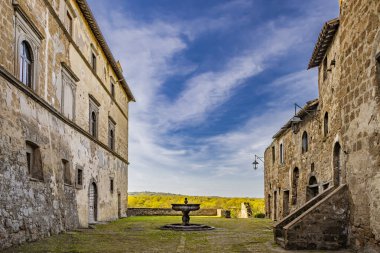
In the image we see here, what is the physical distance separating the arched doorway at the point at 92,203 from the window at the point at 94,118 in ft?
8.77

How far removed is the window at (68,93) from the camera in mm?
16156

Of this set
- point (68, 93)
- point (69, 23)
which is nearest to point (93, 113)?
point (68, 93)

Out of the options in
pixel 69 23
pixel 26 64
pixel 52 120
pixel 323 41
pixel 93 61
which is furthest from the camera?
pixel 93 61

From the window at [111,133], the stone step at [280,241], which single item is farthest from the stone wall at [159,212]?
the stone step at [280,241]

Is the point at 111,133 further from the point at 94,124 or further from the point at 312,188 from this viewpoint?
the point at 312,188

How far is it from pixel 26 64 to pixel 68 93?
415 cm

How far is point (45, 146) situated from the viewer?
13672 mm

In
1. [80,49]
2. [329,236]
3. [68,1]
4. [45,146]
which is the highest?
[68,1]

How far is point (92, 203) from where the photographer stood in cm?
2058

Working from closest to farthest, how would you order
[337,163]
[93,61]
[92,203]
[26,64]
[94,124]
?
[26,64]
[337,163]
[92,203]
[93,61]
[94,124]

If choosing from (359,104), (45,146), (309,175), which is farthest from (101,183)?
(359,104)

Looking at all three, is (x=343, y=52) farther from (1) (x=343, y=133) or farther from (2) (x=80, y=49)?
(2) (x=80, y=49)

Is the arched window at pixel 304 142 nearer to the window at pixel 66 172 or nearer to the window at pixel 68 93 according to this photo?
the window at pixel 68 93

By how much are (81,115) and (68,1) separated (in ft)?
16.1
